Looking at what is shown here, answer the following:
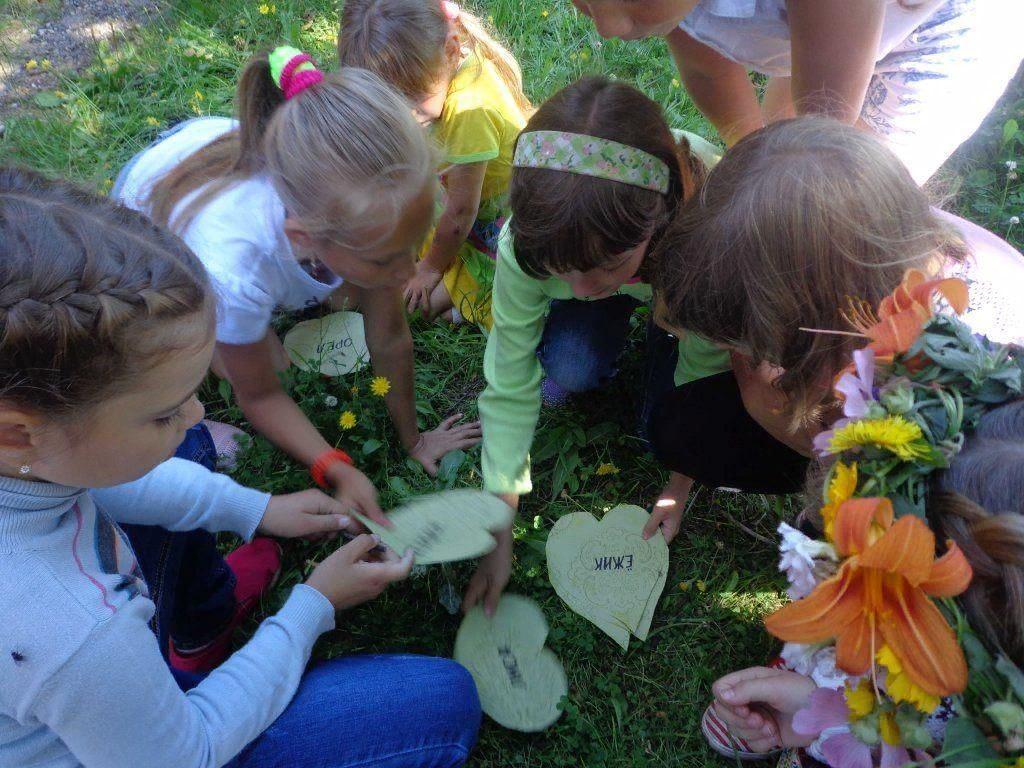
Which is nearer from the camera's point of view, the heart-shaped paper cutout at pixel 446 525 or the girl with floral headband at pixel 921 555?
the girl with floral headband at pixel 921 555

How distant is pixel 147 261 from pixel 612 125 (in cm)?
79

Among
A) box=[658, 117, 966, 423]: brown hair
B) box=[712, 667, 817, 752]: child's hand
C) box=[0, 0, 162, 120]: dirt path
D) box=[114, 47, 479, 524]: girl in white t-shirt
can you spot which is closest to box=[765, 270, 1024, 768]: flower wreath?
box=[658, 117, 966, 423]: brown hair

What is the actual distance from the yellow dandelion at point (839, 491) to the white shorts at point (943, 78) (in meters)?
1.04

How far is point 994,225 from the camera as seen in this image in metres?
2.30

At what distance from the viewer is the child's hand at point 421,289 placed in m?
2.26

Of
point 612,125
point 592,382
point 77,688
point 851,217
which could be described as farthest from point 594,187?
point 77,688

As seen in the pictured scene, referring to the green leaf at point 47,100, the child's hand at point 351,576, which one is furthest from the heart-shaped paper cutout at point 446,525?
the green leaf at point 47,100

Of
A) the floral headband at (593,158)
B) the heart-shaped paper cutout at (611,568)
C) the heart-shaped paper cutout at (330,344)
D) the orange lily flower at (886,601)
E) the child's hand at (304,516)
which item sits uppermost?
the floral headband at (593,158)

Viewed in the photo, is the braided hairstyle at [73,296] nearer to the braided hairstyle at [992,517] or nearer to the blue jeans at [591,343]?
the braided hairstyle at [992,517]

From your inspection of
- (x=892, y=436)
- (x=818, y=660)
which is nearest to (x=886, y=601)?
(x=892, y=436)

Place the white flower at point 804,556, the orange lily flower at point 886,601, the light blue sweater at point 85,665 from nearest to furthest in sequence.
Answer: the orange lily flower at point 886,601
the white flower at point 804,556
the light blue sweater at point 85,665

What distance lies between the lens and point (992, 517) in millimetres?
708

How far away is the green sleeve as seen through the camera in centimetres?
161

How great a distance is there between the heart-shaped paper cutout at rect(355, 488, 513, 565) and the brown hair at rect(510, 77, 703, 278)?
0.52 metres
